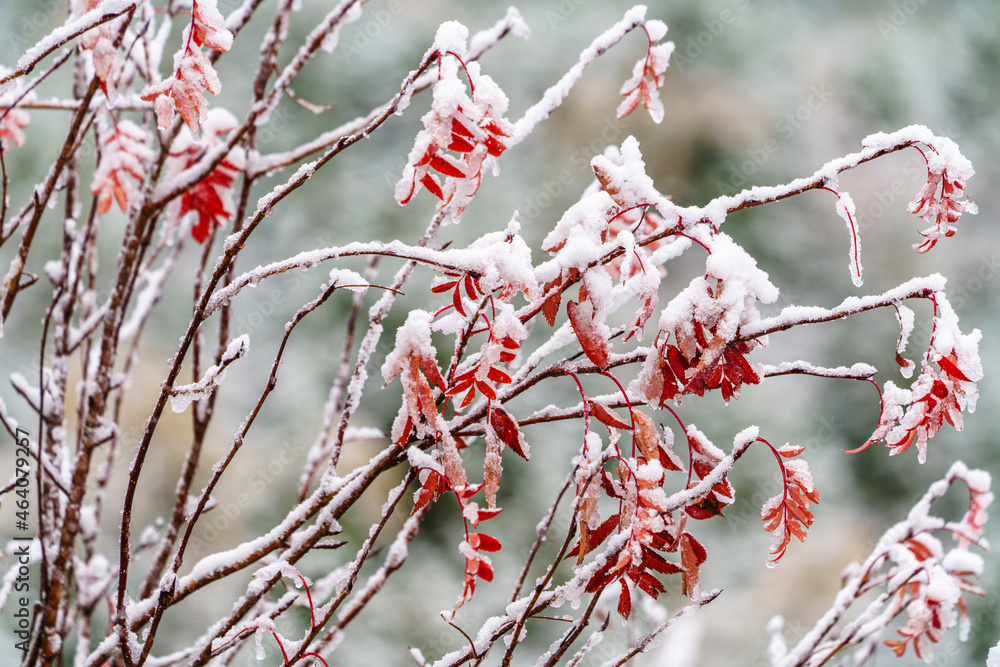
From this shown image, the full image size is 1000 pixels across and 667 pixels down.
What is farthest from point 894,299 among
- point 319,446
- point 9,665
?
point 9,665

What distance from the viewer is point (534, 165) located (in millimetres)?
3320

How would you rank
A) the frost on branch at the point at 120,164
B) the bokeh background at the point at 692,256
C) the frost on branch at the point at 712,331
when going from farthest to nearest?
the bokeh background at the point at 692,256 < the frost on branch at the point at 120,164 < the frost on branch at the point at 712,331

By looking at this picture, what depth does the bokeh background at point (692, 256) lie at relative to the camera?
8.65 ft

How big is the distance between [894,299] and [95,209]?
0.80 m

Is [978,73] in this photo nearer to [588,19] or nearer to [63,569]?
[588,19]

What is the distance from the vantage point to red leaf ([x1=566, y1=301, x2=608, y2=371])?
0.47m

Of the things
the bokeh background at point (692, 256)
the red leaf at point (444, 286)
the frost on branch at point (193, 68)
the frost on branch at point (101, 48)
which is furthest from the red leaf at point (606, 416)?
the bokeh background at point (692, 256)

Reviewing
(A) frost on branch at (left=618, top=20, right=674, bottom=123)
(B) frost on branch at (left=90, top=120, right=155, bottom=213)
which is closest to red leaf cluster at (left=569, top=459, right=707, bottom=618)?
(A) frost on branch at (left=618, top=20, right=674, bottom=123)

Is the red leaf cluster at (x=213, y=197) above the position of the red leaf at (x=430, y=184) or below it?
above

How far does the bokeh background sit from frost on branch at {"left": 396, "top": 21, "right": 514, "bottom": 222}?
1834 mm

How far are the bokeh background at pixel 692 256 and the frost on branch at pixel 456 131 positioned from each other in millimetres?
1834

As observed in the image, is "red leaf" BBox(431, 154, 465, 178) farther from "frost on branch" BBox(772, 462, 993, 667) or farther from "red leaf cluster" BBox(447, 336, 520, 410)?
"frost on branch" BBox(772, 462, 993, 667)

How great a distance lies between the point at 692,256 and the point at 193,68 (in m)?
3.55

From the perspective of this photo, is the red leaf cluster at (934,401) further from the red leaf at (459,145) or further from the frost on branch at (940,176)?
the red leaf at (459,145)
